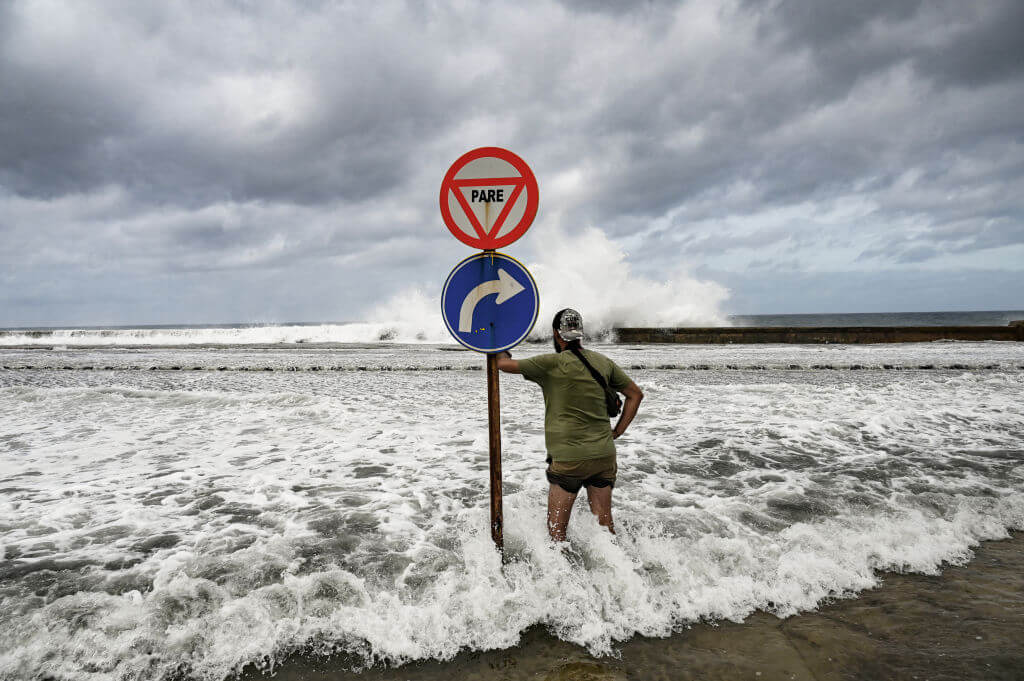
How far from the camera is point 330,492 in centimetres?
529

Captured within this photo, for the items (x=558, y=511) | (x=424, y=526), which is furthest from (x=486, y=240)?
(x=424, y=526)

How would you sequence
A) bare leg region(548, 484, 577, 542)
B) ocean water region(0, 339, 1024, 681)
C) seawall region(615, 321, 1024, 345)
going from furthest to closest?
seawall region(615, 321, 1024, 345)
bare leg region(548, 484, 577, 542)
ocean water region(0, 339, 1024, 681)

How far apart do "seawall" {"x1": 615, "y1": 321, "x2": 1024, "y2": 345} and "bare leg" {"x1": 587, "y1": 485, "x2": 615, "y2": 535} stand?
29171 millimetres

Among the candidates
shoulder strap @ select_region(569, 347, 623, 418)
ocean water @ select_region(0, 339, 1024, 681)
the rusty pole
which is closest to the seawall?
ocean water @ select_region(0, 339, 1024, 681)

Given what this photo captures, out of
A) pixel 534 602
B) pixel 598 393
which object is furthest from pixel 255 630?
pixel 598 393

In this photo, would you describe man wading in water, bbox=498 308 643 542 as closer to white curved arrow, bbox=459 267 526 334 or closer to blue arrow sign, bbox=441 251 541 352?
blue arrow sign, bbox=441 251 541 352

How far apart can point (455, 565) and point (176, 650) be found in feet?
5.20

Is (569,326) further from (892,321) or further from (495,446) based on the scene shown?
(892,321)

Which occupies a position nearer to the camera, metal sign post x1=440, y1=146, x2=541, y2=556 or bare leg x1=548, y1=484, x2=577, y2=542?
metal sign post x1=440, y1=146, x2=541, y2=556

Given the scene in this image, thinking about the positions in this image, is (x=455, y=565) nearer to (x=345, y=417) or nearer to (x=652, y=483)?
(x=652, y=483)

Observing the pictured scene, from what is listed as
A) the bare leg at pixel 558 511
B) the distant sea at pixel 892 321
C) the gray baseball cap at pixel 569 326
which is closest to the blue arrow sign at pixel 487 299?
the gray baseball cap at pixel 569 326

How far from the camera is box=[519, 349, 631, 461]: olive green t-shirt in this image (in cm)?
338

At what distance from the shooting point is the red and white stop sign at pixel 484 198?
319cm

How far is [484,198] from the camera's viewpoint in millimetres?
3193
